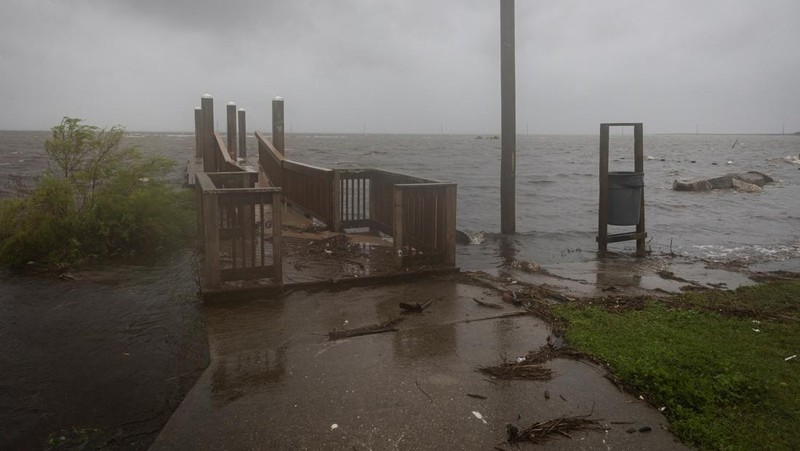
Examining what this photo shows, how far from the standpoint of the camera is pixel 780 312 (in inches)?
232

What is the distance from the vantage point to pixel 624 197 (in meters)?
9.66

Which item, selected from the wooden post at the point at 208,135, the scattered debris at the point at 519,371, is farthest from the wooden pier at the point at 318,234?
the wooden post at the point at 208,135

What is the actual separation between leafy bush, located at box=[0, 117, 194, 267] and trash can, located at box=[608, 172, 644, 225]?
7094mm

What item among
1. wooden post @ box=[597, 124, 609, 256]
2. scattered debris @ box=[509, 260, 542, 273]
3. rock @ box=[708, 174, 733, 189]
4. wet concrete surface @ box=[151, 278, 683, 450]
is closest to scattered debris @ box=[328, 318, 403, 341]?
wet concrete surface @ box=[151, 278, 683, 450]

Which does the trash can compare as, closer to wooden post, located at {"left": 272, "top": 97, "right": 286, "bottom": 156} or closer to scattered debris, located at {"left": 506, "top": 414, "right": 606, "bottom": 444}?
scattered debris, located at {"left": 506, "top": 414, "right": 606, "bottom": 444}

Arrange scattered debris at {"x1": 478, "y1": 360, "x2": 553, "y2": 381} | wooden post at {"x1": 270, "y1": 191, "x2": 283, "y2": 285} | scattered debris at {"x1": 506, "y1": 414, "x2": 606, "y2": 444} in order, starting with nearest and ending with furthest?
scattered debris at {"x1": 506, "y1": 414, "x2": 606, "y2": 444}
scattered debris at {"x1": 478, "y1": 360, "x2": 553, "y2": 381}
wooden post at {"x1": 270, "y1": 191, "x2": 283, "y2": 285}

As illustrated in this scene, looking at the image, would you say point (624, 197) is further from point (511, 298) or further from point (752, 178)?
point (752, 178)

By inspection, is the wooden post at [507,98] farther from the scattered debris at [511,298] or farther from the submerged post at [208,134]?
the submerged post at [208,134]

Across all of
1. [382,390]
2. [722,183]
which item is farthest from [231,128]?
[722,183]

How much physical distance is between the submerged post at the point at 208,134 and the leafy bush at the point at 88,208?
6.92 metres

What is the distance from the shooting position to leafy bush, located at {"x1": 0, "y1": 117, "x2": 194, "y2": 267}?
8109 millimetres

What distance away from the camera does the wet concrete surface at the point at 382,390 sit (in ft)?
11.0

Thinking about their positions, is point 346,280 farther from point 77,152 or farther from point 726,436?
point 77,152

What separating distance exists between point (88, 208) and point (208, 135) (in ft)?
27.7
